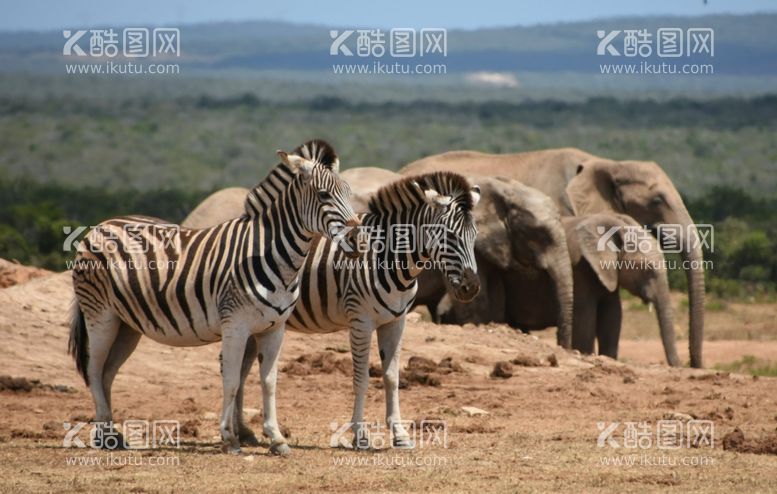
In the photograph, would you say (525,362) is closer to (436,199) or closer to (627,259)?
(627,259)

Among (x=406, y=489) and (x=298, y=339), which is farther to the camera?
(x=298, y=339)

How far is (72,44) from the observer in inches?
699

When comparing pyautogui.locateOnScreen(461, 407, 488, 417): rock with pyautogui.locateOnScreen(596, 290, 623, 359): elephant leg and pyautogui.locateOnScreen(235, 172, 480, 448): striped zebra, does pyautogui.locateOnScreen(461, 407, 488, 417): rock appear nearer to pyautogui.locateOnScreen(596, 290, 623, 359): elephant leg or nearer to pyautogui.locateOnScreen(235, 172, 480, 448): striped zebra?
pyautogui.locateOnScreen(235, 172, 480, 448): striped zebra

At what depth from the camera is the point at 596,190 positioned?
72.2 ft

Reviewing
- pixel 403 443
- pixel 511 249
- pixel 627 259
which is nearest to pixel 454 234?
pixel 403 443

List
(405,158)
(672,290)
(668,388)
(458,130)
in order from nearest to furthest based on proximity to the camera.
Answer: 1. (668,388)
2. (672,290)
3. (405,158)
4. (458,130)

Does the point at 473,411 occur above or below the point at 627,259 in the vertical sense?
below

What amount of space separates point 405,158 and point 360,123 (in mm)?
21388

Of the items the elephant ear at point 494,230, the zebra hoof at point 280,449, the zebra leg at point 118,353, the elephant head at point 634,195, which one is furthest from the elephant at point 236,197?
the zebra hoof at point 280,449

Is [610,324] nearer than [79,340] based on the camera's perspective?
No

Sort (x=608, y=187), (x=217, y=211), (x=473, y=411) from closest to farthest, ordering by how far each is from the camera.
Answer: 1. (x=473, y=411)
2. (x=217, y=211)
3. (x=608, y=187)

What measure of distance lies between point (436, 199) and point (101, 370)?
9.22 feet

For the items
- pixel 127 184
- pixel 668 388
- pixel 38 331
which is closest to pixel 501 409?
pixel 668 388

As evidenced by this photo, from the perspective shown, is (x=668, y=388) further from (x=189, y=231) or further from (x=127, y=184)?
(x=127, y=184)
